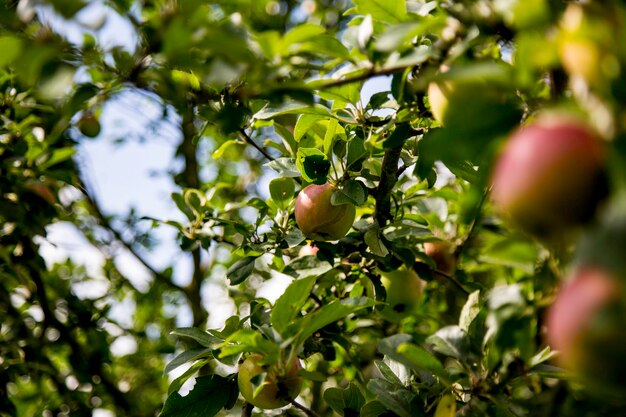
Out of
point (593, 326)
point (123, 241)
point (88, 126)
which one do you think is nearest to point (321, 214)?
point (593, 326)

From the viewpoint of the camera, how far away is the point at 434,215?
6.84ft

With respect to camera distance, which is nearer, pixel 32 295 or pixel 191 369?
pixel 191 369

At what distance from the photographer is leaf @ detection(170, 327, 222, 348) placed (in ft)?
4.02

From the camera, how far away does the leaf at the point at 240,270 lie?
1433 mm

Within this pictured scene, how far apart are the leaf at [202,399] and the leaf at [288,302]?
1.15 ft

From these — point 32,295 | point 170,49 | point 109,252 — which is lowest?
point 109,252

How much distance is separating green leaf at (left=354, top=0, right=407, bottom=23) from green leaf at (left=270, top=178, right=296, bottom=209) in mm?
572

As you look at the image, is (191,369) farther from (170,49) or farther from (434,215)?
(434,215)

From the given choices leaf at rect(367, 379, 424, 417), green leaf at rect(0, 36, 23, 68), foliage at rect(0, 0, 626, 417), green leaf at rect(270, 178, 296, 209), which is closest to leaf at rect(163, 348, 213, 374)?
foliage at rect(0, 0, 626, 417)

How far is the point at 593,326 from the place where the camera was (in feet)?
1.58

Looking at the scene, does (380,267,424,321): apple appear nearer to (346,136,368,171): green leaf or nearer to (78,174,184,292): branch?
(346,136,368,171): green leaf

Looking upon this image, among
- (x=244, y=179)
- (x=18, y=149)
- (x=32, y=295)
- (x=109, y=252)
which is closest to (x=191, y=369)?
(x=18, y=149)

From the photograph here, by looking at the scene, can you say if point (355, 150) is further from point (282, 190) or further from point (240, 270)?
point (240, 270)

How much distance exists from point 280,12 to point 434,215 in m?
1.89
